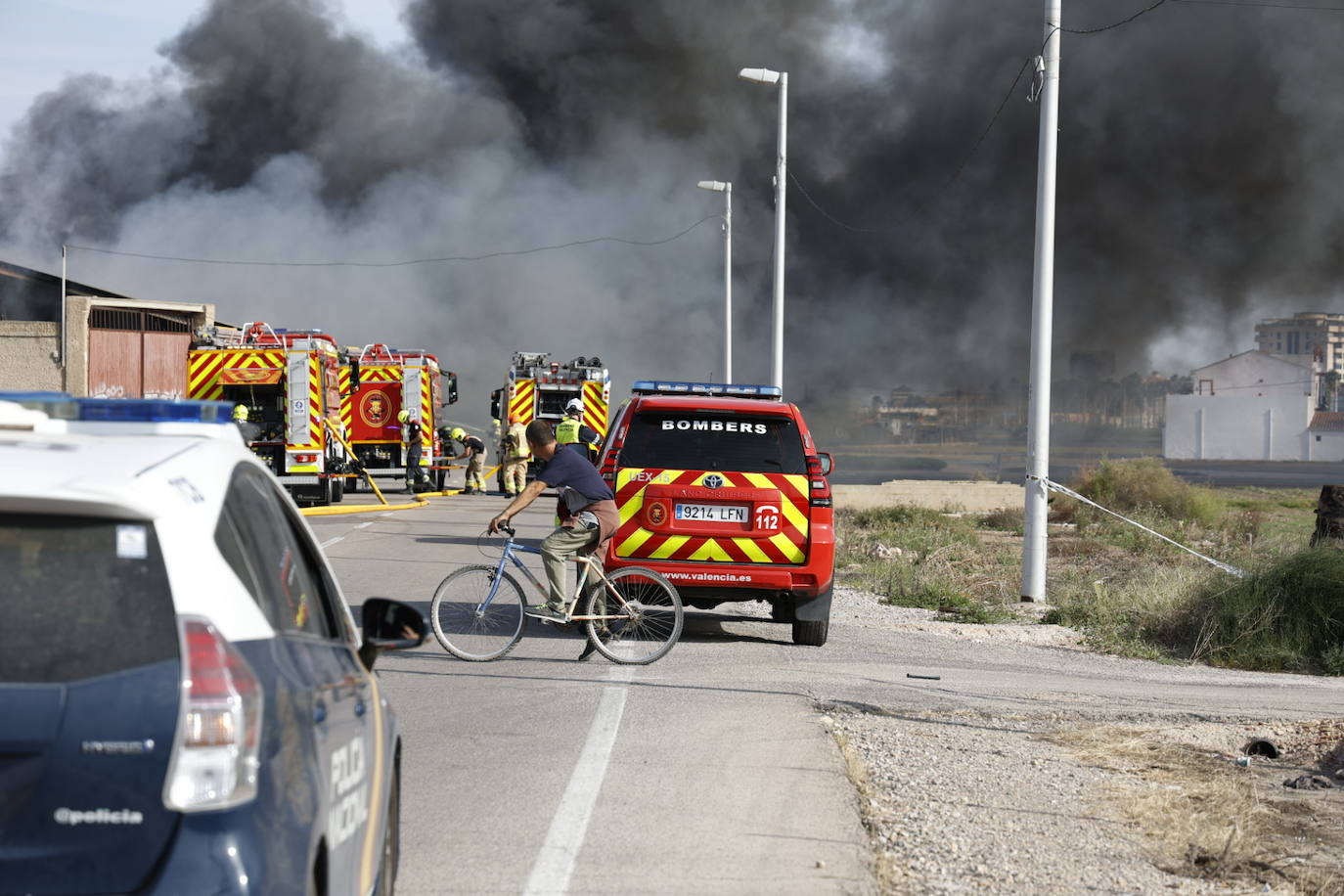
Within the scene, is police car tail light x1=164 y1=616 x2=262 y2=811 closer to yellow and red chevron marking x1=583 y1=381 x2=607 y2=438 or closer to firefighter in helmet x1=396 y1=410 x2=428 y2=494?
firefighter in helmet x1=396 y1=410 x2=428 y2=494

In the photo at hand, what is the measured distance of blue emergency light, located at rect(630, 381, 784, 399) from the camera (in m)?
12.1

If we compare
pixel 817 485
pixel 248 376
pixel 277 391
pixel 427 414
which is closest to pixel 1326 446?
pixel 427 414

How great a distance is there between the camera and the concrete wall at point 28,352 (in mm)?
39500

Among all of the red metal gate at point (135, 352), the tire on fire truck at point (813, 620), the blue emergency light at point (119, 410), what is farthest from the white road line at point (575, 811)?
the red metal gate at point (135, 352)

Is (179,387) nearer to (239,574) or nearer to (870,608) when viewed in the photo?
(870,608)

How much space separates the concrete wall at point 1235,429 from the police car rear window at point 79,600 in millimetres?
103137

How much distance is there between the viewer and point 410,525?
71.4 ft

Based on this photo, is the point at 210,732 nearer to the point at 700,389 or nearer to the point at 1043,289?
the point at 700,389

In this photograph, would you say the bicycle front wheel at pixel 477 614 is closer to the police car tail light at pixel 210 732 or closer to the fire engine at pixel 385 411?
the police car tail light at pixel 210 732

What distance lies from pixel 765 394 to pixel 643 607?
2724 mm

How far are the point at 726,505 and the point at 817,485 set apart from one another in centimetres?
68

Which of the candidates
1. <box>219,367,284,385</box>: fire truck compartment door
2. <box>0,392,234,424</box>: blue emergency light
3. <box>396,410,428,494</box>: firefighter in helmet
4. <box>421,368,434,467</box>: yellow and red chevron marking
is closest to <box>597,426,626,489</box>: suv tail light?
<box>0,392,234,424</box>: blue emergency light

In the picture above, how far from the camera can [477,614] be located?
1000 cm

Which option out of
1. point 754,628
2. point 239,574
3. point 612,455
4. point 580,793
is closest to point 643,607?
point 612,455
